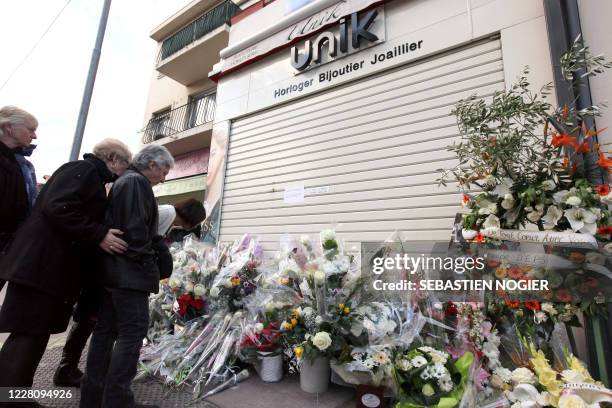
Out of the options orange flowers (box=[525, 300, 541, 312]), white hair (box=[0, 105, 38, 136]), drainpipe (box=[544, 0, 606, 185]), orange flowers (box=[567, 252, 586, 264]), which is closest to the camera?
orange flowers (box=[567, 252, 586, 264])

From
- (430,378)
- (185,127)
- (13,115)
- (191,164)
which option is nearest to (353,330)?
(430,378)

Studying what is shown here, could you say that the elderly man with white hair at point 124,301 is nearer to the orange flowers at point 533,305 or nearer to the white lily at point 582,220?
Answer: the orange flowers at point 533,305

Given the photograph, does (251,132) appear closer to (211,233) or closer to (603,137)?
(211,233)

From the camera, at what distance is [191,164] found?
9.41 m

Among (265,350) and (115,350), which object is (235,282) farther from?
(115,350)

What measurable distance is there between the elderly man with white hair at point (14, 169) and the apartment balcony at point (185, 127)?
6.13 m

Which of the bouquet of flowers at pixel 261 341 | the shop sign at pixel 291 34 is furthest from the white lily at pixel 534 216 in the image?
the shop sign at pixel 291 34

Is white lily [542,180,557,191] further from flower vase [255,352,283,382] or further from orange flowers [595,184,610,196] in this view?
flower vase [255,352,283,382]

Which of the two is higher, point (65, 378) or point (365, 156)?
point (365, 156)

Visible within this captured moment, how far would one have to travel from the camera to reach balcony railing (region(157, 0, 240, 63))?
827 cm

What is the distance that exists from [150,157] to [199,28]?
27.9ft

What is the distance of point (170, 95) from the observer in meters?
10.7

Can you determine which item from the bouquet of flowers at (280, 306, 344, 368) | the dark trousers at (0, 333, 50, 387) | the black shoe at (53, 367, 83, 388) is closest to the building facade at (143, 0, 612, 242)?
the bouquet of flowers at (280, 306, 344, 368)

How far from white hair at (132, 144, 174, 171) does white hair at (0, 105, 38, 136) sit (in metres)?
0.81
